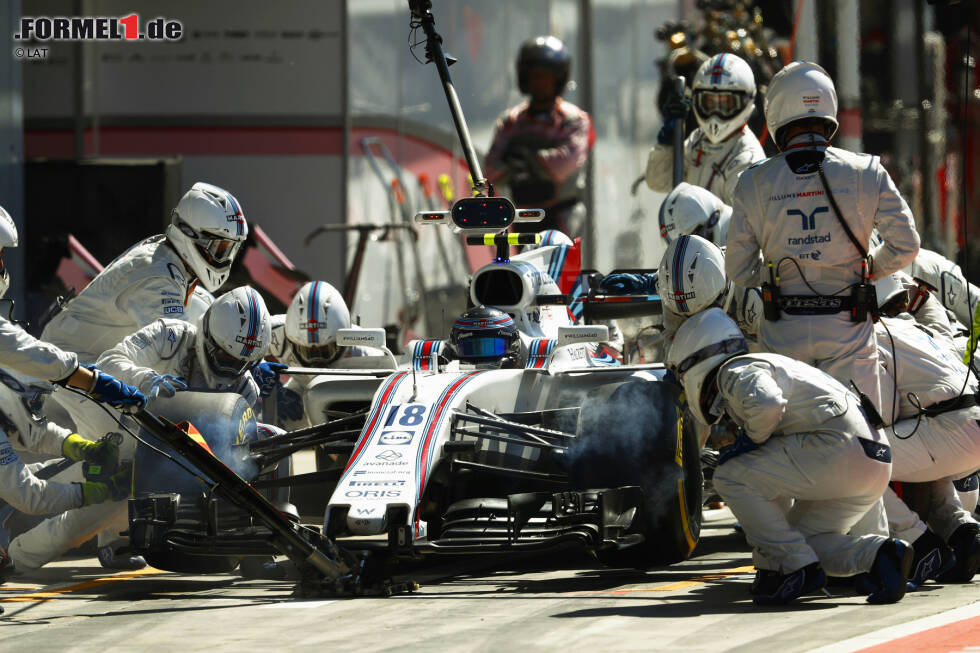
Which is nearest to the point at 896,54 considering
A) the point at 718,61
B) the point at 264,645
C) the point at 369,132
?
the point at 369,132

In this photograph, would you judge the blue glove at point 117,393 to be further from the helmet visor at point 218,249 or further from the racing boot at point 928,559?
the racing boot at point 928,559

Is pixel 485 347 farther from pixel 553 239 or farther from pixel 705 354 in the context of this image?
pixel 553 239

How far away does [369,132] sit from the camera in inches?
615

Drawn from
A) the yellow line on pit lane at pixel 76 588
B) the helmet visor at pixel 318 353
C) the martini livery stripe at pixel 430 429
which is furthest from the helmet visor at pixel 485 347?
the yellow line on pit lane at pixel 76 588

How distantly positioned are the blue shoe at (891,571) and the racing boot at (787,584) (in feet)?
0.74

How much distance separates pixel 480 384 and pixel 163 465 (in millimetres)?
1584

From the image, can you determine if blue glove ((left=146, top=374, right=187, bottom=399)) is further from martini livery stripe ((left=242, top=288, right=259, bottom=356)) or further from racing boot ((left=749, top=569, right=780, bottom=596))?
racing boot ((left=749, top=569, right=780, bottom=596))

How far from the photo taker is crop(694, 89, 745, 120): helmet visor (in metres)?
11.5

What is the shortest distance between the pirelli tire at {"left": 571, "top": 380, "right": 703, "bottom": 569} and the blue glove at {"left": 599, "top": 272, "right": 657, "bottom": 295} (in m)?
1.60

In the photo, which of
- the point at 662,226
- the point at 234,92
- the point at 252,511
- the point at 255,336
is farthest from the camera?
the point at 234,92

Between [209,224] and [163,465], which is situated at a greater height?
[209,224]

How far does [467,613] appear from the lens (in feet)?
22.6

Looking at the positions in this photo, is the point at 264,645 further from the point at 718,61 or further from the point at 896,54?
the point at 896,54

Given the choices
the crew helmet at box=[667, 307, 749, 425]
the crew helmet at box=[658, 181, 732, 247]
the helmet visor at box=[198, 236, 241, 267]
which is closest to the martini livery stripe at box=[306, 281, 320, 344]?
the helmet visor at box=[198, 236, 241, 267]
